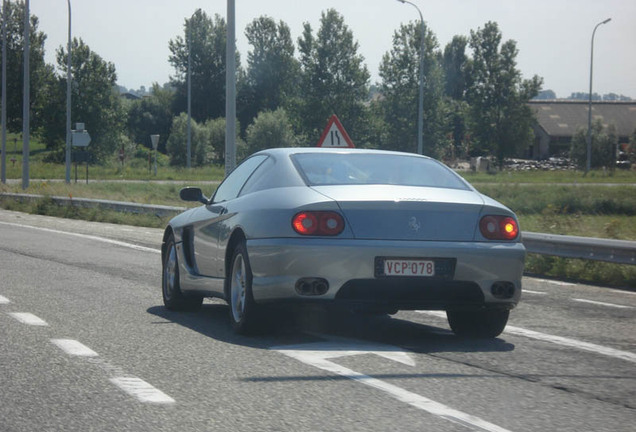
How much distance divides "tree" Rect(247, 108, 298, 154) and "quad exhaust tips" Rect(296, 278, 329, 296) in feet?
295

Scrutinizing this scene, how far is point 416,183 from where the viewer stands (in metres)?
8.24

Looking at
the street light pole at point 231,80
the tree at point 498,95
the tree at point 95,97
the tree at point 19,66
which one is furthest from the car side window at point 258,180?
the tree at point 19,66

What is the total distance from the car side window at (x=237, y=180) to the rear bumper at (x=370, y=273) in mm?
1393

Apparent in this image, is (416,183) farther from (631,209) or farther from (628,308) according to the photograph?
(631,209)

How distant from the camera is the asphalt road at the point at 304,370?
531 cm

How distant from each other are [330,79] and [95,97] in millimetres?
23027

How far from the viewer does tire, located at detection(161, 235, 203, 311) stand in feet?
32.2

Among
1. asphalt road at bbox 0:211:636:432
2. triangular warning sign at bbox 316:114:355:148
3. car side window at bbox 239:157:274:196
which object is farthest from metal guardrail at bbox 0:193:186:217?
car side window at bbox 239:157:274:196

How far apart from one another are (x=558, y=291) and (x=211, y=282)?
4.95 meters

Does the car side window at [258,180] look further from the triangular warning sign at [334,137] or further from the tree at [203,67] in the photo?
the tree at [203,67]

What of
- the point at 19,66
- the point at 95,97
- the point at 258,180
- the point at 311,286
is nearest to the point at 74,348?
the point at 311,286

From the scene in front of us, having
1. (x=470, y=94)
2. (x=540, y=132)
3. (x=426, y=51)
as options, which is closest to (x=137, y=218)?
(x=426, y=51)

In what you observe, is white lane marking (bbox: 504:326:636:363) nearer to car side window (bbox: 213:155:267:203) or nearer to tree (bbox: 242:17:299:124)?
Answer: car side window (bbox: 213:155:267:203)

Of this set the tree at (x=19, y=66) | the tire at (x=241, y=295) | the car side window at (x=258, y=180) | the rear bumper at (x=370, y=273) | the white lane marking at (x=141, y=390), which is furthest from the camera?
the tree at (x=19, y=66)
